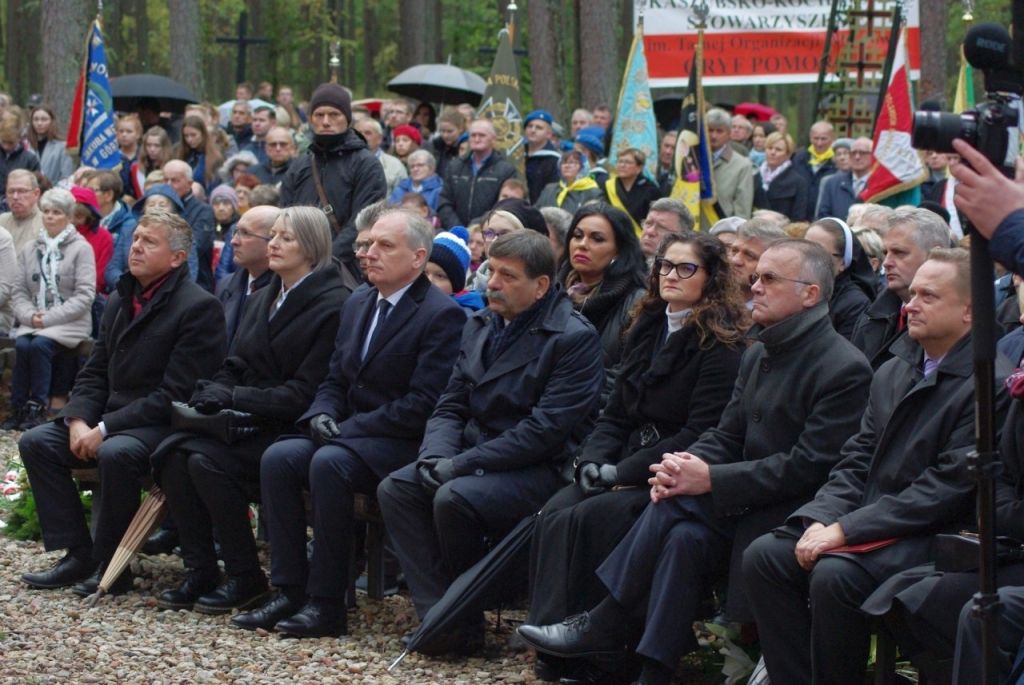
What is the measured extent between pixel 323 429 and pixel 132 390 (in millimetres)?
1376

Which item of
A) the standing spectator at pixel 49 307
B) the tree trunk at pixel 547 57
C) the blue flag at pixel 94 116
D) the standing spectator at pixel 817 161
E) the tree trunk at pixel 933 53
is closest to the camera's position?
the standing spectator at pixel 49 307

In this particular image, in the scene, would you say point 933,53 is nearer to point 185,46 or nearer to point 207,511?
point 185,46

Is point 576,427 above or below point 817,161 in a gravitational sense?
below

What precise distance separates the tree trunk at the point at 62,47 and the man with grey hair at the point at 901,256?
1199 cm

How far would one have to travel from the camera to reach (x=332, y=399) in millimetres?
6793

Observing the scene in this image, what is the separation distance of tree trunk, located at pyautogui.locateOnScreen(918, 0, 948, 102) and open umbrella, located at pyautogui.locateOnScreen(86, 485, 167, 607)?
11.7 m

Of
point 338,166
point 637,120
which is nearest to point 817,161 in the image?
point 637,120

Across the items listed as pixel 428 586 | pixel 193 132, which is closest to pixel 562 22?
pixel 193 132

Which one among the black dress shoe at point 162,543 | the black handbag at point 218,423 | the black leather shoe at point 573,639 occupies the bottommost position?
the black dress shoe at point 162,543

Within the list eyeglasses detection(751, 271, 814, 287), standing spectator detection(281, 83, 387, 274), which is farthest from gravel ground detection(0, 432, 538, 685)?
standing spectator detection(281, 83, 387, 274)

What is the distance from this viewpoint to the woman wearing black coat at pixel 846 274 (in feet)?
22.8

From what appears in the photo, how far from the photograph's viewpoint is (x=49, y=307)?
11016 millimetres

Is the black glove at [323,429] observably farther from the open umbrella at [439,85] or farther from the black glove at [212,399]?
the open umbrella at [439,85]

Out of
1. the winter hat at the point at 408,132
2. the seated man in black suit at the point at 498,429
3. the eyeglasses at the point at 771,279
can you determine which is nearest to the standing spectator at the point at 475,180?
the winter hat at the point at 408,132
